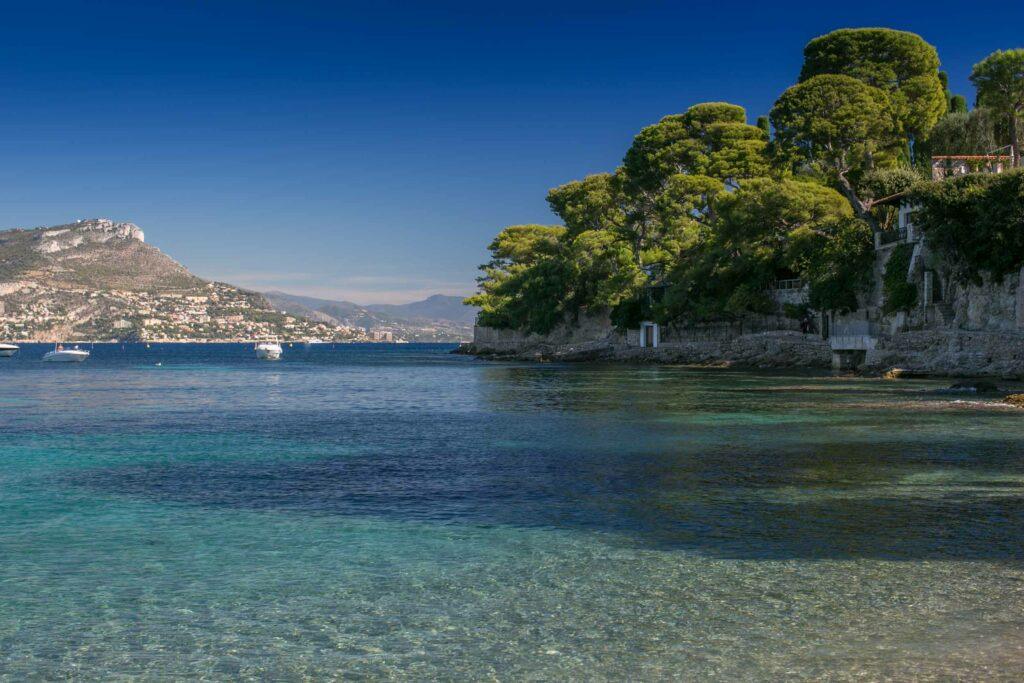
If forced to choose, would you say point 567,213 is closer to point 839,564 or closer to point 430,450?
point 430,450

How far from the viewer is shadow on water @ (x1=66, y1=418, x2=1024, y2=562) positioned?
988 centimetres

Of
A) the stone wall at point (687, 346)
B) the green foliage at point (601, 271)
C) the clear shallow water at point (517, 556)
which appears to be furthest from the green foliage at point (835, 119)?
the clear shallow water at point (517, 556)

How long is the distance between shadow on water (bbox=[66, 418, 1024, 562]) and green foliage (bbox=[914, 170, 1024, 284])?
26523 mm

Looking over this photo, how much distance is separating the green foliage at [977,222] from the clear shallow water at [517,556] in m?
23.8

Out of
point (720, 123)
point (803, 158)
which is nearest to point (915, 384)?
→ point (803, 158)

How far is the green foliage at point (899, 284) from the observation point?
50.8 metres

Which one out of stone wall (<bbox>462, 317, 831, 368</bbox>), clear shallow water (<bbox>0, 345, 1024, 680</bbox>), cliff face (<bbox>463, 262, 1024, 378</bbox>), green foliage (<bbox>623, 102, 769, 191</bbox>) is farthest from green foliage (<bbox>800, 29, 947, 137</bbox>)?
clear shallow water (<bbox>0, 345, 1024, 680</bbox>)

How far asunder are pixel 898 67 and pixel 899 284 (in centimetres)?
2312

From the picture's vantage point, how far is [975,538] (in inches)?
383

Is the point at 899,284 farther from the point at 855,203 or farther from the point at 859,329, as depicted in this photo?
the point at 855,203

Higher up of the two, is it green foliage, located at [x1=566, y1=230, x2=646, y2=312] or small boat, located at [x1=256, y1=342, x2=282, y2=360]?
green foliage, located at [x1=566, y1=230, x2=646, y2=312]

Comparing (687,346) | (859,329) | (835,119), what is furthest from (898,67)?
(687,346)

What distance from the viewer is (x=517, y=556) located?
917 centimetres

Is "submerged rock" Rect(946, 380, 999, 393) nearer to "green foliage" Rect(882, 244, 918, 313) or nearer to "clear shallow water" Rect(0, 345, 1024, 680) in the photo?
"clear shallow water" Rect(0, 345, 1024, 680)
